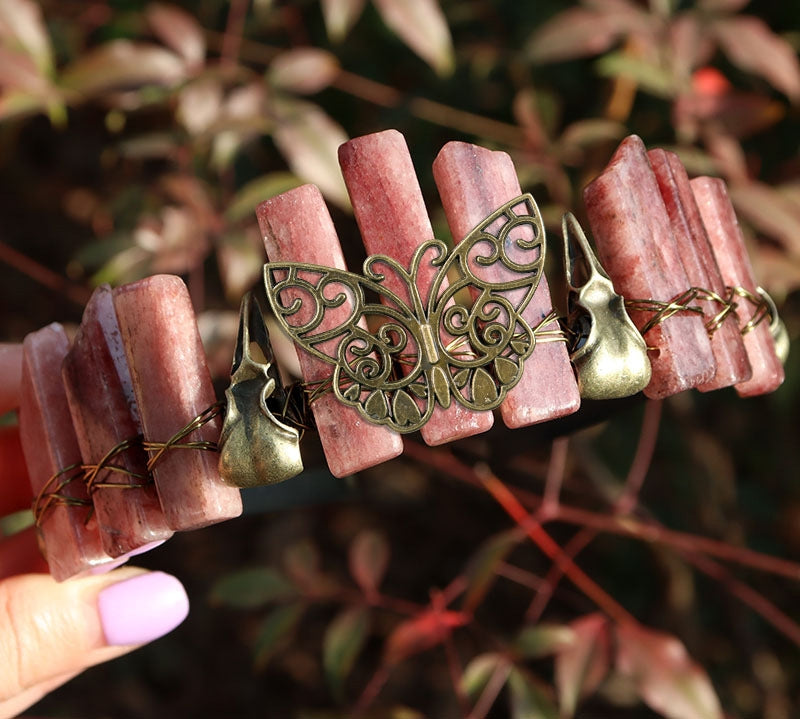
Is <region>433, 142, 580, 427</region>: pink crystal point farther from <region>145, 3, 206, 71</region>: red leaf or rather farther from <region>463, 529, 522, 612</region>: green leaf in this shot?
<region>145, 3, 206, 71</region>: red leaf

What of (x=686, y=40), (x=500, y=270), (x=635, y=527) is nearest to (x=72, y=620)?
(x=500, y=270)

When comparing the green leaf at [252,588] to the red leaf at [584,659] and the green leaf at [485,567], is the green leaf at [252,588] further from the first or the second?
the red leaf at [584,659]

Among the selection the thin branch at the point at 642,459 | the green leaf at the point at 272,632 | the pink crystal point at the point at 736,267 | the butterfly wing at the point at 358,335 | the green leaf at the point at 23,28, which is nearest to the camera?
the butterfly wing at the point at 358,335

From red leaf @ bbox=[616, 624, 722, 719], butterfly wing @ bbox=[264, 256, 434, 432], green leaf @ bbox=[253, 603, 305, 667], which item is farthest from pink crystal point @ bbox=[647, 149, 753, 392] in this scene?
green leaf @ bbox=[253, 603, 305, 667]

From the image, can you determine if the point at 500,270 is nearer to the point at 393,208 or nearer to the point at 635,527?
the point at 393,208

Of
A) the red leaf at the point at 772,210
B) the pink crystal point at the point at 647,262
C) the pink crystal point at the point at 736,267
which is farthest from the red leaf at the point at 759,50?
the pink crystal point at the point at 647,262

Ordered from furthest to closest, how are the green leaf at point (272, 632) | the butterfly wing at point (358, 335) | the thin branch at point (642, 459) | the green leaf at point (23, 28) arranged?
the thin branch at point (642, 459), the green leaf at point (272, 632), the green leaf at point (23, 28), the butterfly wing at point (358, 335)
